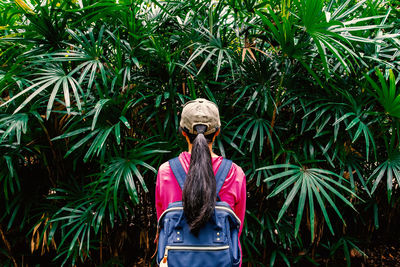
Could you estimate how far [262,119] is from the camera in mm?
1715

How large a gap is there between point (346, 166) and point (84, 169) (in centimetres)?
173

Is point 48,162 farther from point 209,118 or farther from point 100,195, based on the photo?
point 209,118

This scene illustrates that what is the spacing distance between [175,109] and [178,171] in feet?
2.34

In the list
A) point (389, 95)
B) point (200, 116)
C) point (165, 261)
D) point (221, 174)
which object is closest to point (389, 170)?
point (389, 95)

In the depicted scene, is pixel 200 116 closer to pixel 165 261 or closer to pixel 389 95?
pixel 165 261

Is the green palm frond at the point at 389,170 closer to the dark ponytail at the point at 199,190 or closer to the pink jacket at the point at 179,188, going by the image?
the pink jacket at the point at 179,188

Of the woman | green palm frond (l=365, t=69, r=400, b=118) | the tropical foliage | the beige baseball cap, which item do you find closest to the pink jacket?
the woman

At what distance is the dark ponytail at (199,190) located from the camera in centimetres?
92

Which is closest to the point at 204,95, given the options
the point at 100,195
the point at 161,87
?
the point at 161,87

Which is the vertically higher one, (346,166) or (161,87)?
(161,87)

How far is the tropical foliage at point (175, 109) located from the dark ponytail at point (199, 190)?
0.63 metres

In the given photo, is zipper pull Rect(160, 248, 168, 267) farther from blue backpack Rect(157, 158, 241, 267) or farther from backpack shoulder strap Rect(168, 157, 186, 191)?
backpack shoulder strap Rect(168, 157, 186, 191)

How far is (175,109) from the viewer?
5.59ft

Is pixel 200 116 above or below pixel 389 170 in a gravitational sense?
above
